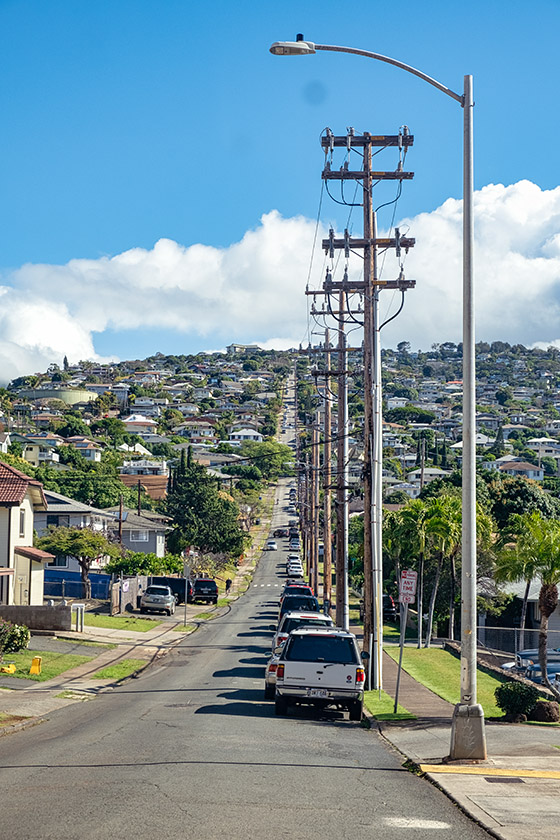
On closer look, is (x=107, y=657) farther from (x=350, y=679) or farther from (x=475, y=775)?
(x=475, y=775)

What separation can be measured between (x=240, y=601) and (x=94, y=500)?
4058cm

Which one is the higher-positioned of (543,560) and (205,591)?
(543,560)

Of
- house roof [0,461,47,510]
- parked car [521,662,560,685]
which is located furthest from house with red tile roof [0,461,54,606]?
parked car [521,662,560,685]

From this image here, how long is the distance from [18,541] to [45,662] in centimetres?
1144

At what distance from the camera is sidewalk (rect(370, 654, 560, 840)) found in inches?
367

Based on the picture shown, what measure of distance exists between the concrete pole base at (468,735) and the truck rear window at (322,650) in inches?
240

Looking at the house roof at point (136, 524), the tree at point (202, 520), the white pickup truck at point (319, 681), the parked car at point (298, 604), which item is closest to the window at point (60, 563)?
the house roof at point (136, 524)

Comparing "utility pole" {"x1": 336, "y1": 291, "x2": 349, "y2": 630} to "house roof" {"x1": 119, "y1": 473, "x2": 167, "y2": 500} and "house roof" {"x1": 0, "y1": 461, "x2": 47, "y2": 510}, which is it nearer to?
"house roof" {"x1": 0, "y1": 461, "x2": 47, "y2": 510}

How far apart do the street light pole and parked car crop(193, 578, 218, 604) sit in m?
46.4

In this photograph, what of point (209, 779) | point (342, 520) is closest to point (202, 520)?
point (342, 520)

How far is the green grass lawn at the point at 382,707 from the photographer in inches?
731

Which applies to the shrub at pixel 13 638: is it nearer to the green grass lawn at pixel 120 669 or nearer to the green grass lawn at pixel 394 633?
the green grass lawn at pixel 120 669

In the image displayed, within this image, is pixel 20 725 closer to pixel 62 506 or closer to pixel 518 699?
pixel 518 699

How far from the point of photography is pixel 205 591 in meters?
58.9
